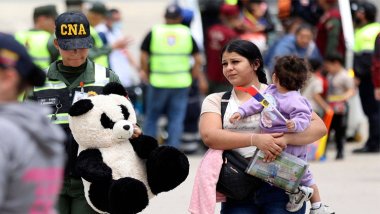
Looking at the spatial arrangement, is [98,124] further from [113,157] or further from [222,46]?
[222,46]

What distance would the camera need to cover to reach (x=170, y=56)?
13.6m

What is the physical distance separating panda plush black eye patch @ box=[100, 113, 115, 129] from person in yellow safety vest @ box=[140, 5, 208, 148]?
742 cm

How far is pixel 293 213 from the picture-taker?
631 centimetres

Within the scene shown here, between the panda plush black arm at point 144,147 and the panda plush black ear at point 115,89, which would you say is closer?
the panda plush black arm at point 144,147

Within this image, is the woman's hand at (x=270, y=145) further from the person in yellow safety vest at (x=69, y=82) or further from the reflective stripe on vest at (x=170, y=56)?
the reflective stripe on vest at (x=170, y=56)

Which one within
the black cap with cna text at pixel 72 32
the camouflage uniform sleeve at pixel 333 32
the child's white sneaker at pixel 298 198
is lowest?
the camouflage uniform sleeve at pixel 333 32

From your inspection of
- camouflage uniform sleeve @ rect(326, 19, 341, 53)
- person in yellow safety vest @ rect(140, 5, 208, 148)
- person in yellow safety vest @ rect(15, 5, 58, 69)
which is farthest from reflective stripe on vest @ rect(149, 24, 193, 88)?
camouflage uniform sleeve @ rect(326, 19, 341, 53)

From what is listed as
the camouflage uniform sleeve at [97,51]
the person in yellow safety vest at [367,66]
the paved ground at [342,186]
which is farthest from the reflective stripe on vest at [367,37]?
the camouflage uniform sleeve at [97,51]

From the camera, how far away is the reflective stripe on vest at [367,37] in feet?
46.9

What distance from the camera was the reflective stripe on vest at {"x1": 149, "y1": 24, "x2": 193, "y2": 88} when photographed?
13.6 metres

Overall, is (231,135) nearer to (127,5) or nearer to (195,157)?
(195,157)

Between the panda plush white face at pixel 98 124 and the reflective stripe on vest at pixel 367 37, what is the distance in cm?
848

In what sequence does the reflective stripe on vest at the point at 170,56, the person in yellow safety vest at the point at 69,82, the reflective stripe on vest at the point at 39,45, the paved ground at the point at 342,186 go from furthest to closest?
the reflective stripe on vest at the point at 170,56 < the reflective stripe on vest at the point at 39,45 < the paved ground at the point at 342,186 < the person in yellow safety vest at the point at 69,82

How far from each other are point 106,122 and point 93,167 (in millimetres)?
251
